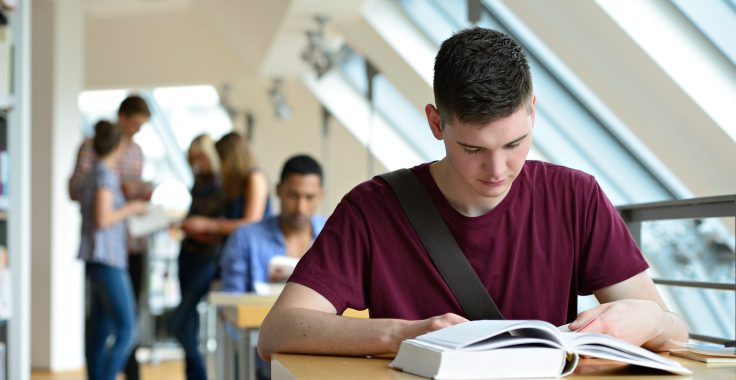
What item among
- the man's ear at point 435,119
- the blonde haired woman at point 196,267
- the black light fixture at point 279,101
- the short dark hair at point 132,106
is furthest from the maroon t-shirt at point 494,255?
the black light fixture at point 279,101

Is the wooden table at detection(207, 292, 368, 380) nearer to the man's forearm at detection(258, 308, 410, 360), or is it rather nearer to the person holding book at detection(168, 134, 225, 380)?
the man's forearm at detection(258, 308, 410, 360)

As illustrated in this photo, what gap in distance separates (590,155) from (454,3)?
102cm

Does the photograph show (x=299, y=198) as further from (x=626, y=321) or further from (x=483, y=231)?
(x=626, y=321)

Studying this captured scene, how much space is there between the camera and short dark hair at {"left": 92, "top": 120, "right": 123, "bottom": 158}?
15.3ft

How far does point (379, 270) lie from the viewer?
67.2 inches

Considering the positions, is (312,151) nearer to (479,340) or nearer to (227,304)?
(227,304)

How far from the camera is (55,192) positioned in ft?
23.0

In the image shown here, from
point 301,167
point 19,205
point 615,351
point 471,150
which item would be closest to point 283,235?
point 301,167

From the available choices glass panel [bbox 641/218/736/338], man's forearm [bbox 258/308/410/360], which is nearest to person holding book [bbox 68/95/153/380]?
glass panel [bbox 641/218/736/338]

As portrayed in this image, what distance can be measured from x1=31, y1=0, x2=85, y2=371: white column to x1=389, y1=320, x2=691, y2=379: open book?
239 inches

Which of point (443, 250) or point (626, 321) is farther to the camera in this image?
point (443, 250)

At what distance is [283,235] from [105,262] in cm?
123

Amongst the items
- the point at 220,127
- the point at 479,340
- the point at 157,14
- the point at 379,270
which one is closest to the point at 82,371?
the point at 157,14

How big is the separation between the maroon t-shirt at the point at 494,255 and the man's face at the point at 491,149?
0.09 meters
